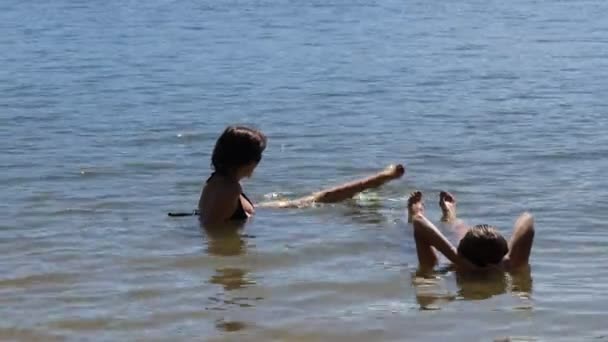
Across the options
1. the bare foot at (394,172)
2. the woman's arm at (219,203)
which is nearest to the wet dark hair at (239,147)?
the woman's arm at (219,203)

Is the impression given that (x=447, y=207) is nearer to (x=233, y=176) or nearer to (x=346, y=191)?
(x=346, y=191)

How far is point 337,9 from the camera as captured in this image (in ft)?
86.6

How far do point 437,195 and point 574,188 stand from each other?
106cm

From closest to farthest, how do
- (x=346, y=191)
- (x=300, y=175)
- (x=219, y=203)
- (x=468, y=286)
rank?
(x=468, y=286), (x=219, y=203), (x=346, y=191), (x=300, y=175)

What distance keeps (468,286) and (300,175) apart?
366 cm

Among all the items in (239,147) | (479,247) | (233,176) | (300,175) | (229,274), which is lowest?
(300,175)

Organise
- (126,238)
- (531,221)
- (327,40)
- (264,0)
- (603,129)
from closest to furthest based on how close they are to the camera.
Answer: (531,221)
(126,238)
(603,129)
(327,40)
(264,0)

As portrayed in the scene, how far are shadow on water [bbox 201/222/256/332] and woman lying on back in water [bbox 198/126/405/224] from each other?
0.11m

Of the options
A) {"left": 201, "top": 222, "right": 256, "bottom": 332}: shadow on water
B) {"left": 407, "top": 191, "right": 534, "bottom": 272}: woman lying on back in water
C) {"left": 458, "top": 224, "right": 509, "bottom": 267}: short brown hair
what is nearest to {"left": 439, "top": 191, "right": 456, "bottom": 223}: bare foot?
{"left": 407, "top": 191, "right": 534, "bottom": 272}: woman lying on back in water

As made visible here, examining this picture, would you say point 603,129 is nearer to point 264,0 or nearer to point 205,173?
point 205,173

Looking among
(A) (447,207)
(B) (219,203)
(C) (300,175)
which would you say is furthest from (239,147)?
(C) (300,175)

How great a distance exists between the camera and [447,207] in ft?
27.9

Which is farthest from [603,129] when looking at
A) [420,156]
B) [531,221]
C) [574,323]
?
[574,323]

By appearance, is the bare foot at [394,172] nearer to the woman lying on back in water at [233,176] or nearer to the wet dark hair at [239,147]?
the woman lying on back in water at [233,176]
